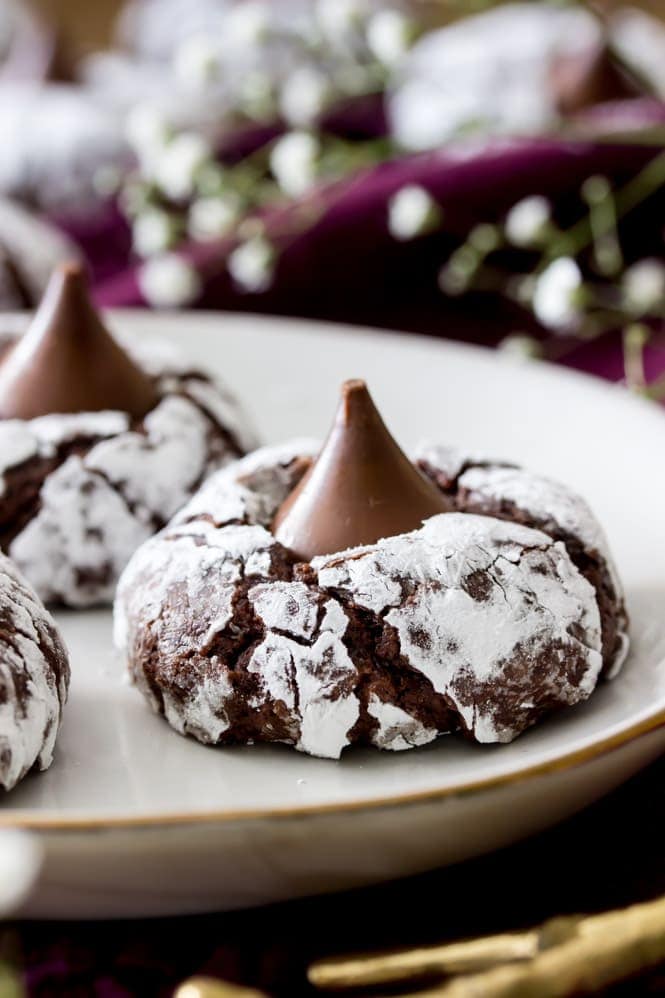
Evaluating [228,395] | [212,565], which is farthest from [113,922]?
[228,395]

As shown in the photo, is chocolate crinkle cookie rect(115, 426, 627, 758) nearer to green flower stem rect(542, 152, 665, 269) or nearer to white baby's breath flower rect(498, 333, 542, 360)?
white baby's breath flower rect(498, 333, 542, 360)

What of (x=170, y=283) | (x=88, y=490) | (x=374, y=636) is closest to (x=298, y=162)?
(x=170, y=283)

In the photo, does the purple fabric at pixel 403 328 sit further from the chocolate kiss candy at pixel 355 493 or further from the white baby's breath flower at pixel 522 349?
the chocolate kiss candy at pixel 355 493

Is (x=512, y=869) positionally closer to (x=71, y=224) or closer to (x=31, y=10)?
(x=71, y=224)

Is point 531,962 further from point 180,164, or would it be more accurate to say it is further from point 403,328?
point 403,328

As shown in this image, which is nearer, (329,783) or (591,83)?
(329,783)

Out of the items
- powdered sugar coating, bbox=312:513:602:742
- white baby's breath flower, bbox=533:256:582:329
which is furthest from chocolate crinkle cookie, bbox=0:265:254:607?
white baby's breath flower, bbox=533:256:582:329

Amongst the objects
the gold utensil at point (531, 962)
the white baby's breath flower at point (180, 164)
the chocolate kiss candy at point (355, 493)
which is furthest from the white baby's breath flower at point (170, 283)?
the gold utensil at point (531, 962)

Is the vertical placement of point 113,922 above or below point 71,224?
above
